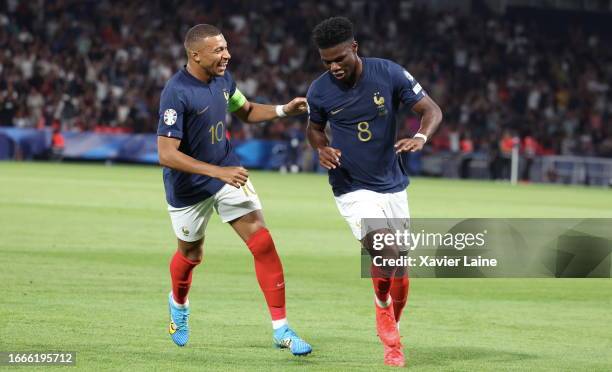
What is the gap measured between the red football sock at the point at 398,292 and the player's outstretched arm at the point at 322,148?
1.04m

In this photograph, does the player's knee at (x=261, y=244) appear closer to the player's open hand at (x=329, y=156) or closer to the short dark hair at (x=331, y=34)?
the player's open hand at (x=329, y=156)

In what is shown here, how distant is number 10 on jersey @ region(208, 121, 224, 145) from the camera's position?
30.3 feet

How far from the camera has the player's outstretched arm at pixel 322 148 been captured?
884 centimetres

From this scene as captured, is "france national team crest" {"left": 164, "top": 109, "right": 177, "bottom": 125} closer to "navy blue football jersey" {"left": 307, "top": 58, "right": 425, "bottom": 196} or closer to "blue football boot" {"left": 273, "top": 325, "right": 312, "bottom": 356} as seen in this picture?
"navy blue football jersey" {"left": 307, "top": 58, "right": 425, "bottom": 196}

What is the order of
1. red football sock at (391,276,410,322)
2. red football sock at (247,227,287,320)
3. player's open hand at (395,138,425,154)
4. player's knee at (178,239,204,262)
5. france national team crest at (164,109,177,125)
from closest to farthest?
1. player's open hand at (395,138,425,154)
2. france national team crest at (164,109,177,125)
3. red football sock at (247,227,287,320)
4. red football sock at (391,276,410,322)
5. player's knee at (178,239,204,262)

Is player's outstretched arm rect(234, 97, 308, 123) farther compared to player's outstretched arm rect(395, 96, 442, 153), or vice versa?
player's outstretched arm rect(234, 97, 308, 123)

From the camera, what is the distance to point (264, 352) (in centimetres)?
902

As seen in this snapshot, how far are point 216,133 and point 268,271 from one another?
3.58ft

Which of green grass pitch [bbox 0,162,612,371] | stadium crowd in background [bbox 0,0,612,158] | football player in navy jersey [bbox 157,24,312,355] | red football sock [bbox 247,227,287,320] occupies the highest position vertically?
football player in navy jersey [bbox 157,24,312,355]

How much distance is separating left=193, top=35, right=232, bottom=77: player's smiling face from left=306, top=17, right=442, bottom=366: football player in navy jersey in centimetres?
70

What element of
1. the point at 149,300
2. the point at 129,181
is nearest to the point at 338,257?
the point at 149,300

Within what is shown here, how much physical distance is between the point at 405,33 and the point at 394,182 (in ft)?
132

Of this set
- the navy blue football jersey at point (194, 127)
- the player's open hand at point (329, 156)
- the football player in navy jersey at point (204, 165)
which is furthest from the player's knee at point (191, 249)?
the player's open hand at point (329, 156)

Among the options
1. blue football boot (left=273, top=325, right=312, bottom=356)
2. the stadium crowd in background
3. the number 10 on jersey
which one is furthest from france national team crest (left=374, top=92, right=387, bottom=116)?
the stadium crowd in background
